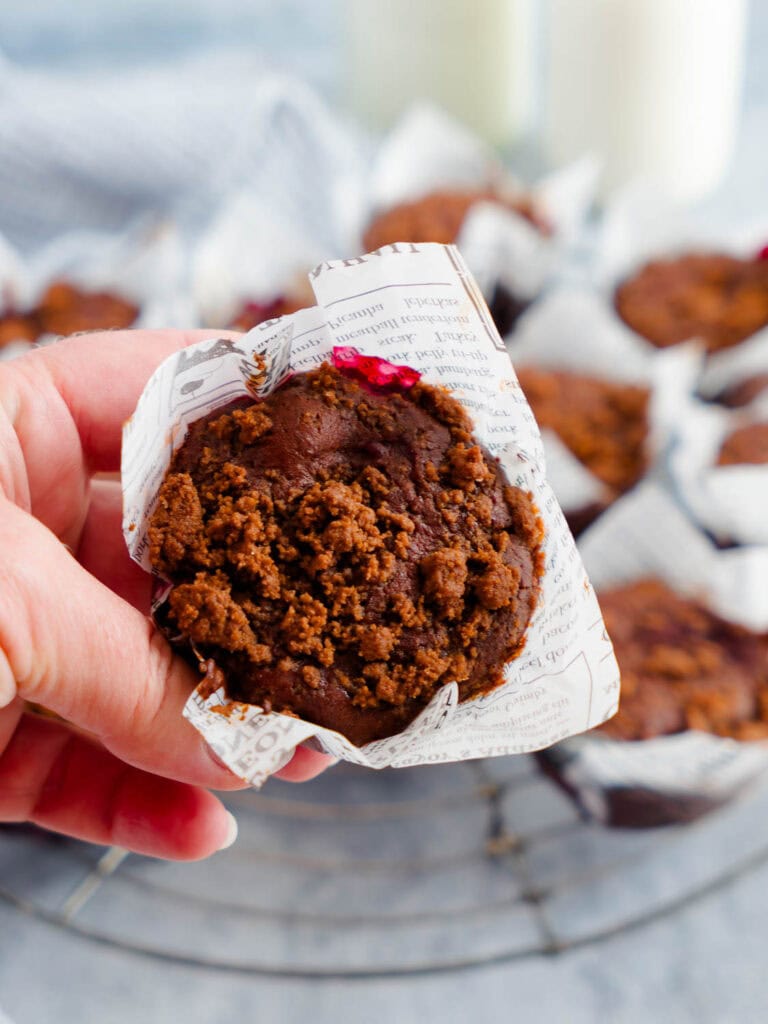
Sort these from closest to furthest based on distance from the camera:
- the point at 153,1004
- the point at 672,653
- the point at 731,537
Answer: the point at 153,1004
the point at 672,653
the point at 731,537

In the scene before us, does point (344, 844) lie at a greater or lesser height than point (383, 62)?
lesser

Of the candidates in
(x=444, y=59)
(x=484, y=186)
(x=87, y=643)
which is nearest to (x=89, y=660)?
→ (x=87, y=643)

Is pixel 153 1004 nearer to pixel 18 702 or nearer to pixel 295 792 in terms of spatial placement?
pixel 295 792

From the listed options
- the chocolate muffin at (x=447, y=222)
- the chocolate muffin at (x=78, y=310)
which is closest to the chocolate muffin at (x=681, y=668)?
the chocolate muffin at (x=447, y=222)

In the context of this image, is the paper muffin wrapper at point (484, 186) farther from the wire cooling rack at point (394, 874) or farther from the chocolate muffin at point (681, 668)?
the wire cooling rack at point (394, 874)

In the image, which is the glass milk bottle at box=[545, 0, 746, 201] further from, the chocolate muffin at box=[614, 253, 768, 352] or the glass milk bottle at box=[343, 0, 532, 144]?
the chocolate muffin at box=[614, 253, 768, 352]

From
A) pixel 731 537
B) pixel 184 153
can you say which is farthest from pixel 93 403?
pixel 184 153

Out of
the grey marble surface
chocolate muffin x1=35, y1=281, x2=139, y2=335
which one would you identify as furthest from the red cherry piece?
chocolate muffin x1=35, y1=281, x2=139, y2=335

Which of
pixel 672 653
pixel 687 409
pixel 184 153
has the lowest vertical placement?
pixel 672 653
